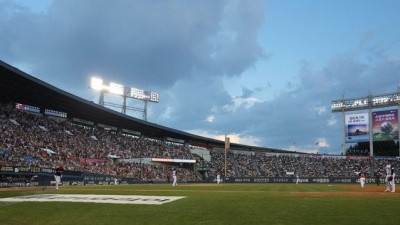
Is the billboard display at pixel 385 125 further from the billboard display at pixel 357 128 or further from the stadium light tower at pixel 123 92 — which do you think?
the stadium light tower at pixel 123 92

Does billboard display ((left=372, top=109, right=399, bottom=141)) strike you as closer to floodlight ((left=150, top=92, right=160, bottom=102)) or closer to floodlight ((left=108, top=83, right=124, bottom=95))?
floodlight ((left=150, top=92, right=160, bottom=102))

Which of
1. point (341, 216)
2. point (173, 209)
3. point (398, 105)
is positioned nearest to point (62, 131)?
point (173, 209)

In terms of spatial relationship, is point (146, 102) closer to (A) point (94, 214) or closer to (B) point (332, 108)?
(B) point (332, 108)

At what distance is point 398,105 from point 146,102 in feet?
158

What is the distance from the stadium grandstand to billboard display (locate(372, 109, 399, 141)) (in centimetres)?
759

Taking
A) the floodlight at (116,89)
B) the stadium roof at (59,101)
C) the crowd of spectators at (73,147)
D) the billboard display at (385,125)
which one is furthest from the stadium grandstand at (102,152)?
the billboard display at (385,125)

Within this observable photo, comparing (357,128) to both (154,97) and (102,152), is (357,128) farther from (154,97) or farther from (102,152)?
(102,152)

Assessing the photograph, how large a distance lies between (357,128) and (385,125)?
15.8 ft

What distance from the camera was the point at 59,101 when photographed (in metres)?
50.7

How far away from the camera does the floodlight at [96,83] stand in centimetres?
6366

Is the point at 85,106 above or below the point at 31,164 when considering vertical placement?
above

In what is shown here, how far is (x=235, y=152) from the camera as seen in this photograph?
80.7 metres

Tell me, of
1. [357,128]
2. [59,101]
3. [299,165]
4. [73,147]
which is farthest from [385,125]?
[59,101]

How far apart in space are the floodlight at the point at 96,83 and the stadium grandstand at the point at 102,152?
6.37m
